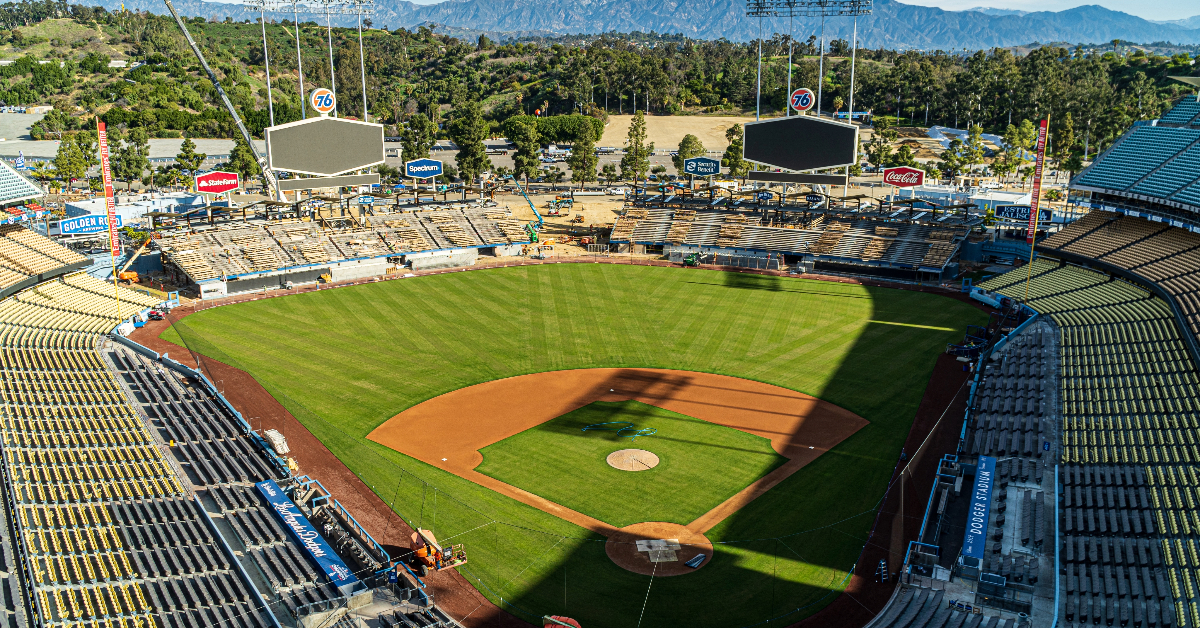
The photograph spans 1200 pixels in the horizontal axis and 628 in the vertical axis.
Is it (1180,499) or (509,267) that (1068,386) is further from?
(509,267)

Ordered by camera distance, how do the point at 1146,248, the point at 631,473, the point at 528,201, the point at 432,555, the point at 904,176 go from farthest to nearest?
the point at 528,201, the point at 904,176, the point at 1146,248, the point at 631,473, the point at 432,555

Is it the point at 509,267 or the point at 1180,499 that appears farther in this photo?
the point at 509,267

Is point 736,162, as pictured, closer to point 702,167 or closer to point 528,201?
point 702,167

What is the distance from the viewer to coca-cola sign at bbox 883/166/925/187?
74750 mm

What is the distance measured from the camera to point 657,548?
1203 inches

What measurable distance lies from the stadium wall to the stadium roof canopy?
68.1m

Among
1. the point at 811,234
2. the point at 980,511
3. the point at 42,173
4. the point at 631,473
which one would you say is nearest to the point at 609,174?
the point at 811,234

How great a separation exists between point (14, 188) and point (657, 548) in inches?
2053

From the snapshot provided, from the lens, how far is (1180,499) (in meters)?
28.6

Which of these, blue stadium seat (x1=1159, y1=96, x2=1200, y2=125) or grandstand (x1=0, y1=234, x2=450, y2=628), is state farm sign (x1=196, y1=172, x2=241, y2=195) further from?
blue stadium seat (x1=1159, y1=96, x2=1200, y2=125)

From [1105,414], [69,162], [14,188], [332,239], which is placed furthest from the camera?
[69,162]

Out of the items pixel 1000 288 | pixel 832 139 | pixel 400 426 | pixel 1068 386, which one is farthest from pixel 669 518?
pixel 832 139

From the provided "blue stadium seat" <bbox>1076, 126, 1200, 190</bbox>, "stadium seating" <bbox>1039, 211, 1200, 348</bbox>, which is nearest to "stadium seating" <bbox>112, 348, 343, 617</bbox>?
"stadium seating" <bbox>1039, 211, 1200, 348</bbox>

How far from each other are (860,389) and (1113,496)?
1622 centimetres
